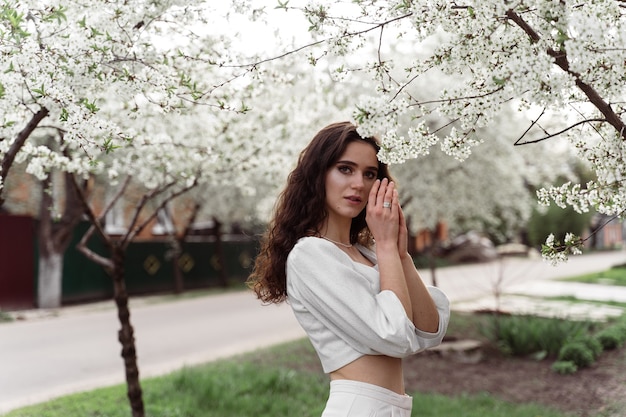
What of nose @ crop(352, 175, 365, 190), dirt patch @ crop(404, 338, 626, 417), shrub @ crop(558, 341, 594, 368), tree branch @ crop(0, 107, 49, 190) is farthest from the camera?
shrub @ crop(558, 341, 594, 368)

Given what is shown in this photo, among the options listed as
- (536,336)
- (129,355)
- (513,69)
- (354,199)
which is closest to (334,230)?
(354,199)

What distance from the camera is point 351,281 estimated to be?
2.14m

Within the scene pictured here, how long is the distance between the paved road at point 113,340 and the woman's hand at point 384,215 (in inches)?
237

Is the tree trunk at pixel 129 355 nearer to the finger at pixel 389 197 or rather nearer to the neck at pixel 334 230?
the neck at pixel 334 230

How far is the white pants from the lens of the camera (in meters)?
2.13

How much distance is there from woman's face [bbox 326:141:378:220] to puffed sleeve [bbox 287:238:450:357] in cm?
23

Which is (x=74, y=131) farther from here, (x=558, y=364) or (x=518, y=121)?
(x=518, y=121)

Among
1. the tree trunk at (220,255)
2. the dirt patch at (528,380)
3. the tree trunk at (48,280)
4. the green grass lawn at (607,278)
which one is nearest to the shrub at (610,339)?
the dirt patch at (528,380)

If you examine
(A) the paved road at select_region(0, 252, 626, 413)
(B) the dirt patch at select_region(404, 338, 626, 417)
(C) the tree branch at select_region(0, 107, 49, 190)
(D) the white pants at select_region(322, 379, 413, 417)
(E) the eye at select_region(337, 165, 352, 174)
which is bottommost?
(A) the paved road at select_region(0, 252, 626, 413)

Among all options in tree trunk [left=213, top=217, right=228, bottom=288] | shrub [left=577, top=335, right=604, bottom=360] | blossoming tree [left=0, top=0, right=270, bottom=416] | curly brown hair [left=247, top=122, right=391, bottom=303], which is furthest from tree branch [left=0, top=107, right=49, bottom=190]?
tree trunk [left=213, top=217, right=228, bottom=288]

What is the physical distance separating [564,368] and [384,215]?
626 cm

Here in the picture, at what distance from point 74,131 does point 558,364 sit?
6.75 meters

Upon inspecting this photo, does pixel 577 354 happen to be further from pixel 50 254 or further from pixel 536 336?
pixel 50 254

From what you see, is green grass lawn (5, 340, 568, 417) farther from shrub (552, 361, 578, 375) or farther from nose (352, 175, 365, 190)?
nose (352, 175, 365, 190)
